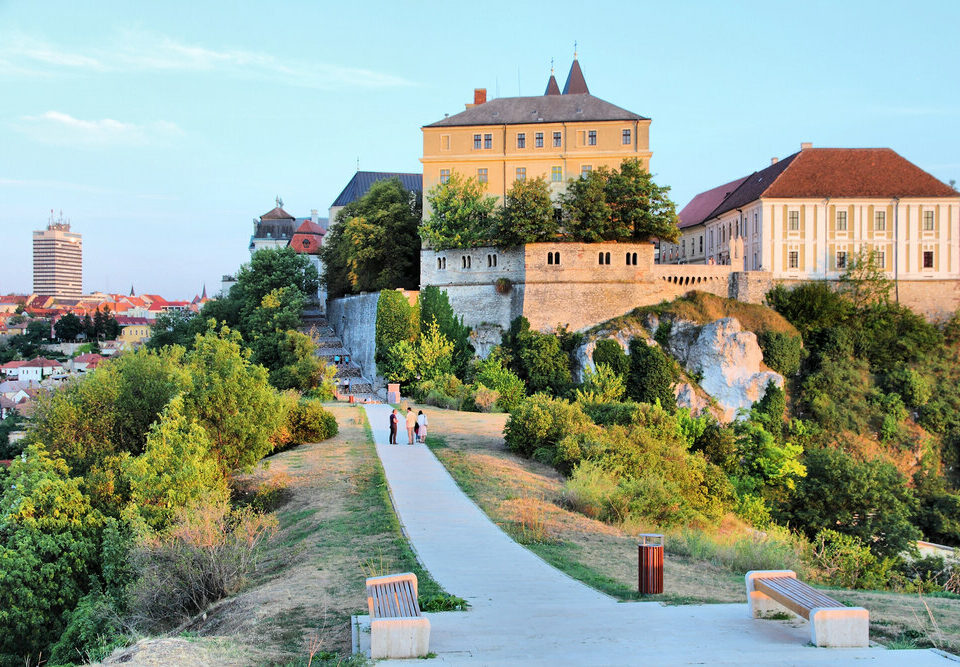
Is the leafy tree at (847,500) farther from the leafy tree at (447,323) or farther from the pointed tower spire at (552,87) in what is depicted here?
the pointed tower spire at (552,87)

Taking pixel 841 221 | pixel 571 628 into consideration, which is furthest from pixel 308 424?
pixel 841 221

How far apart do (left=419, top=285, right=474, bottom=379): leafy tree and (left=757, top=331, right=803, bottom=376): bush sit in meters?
13.9

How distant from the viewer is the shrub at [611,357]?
1375 inches

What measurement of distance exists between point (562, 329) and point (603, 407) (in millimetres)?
14114

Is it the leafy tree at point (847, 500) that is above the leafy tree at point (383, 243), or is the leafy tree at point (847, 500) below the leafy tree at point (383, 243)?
below

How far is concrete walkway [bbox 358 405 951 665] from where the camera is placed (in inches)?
246

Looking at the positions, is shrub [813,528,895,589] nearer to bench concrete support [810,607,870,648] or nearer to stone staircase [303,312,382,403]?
bench concrete support [810,607,870,648]

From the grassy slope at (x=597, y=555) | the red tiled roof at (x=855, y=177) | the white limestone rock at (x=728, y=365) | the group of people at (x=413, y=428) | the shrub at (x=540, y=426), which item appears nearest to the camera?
the grassy slope at (x=597, y=555)

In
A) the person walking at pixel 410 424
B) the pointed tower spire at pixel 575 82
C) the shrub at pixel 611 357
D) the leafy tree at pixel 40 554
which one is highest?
the pointed tower spire at pixel 575 82

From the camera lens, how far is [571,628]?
706cm

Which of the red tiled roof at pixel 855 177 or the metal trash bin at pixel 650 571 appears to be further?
the red tiled roof at pixel 855 177

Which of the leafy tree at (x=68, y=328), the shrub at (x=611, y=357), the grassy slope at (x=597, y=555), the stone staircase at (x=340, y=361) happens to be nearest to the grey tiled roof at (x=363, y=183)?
the stone staircase at (x=340, y=361)

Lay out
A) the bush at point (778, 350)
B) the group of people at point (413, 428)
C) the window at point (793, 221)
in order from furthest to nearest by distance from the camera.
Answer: the window at point (793, 221) → the bush at point (778, 350) → the group of people at point (413, 428)

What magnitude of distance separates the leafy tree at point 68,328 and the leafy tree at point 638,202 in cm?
9293
